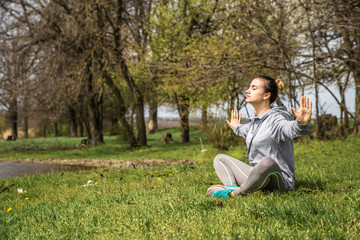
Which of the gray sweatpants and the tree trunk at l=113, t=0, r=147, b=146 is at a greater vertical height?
the tree trunk at l=113, t=0, r=147, b=146

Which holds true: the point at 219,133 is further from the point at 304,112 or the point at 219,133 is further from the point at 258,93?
the point at 304,112

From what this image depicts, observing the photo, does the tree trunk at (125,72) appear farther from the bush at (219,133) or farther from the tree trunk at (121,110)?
the bush at (219,133)

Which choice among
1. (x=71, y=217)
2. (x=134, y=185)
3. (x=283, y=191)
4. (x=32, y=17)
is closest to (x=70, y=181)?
(x=134, y=185)

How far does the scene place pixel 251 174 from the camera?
400 centimetres

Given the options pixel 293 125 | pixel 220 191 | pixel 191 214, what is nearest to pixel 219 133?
pixel 220 191

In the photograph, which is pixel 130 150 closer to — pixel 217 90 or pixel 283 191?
pixel 217 90

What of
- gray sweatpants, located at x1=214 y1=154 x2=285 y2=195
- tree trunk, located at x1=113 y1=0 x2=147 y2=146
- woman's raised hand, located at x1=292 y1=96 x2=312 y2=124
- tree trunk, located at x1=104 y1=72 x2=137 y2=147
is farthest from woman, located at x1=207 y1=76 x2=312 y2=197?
tree trunk, located at x1=104 y1=72 x2=137 y2=147

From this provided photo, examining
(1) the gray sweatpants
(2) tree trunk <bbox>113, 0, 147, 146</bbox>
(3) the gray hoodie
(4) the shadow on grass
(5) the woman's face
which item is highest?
(2) tree trunk <bbox>113, 0, 147, 146</bbox>

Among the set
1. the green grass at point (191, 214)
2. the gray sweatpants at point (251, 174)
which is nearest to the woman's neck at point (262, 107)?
the gray sweatpants at point (251, 174)

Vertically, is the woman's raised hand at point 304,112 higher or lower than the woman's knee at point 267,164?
higher

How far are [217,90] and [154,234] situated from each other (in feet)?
47.5

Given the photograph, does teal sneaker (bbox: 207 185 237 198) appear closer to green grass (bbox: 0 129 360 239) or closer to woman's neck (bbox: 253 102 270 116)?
green grass (bbox: 0 129 360 239)

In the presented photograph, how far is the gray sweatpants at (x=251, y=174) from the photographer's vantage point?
12.8ft

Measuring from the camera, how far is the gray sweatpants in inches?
154
